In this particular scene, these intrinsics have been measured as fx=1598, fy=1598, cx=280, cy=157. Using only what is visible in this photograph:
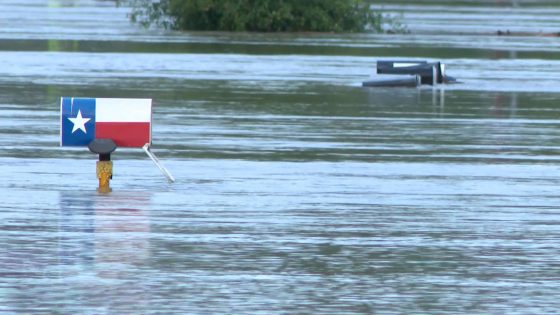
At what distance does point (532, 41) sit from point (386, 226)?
1226 inches

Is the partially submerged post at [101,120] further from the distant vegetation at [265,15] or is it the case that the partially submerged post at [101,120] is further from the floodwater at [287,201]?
the distant vegetation at [265,15]

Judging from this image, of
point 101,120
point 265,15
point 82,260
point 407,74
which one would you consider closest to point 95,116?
point 101,120

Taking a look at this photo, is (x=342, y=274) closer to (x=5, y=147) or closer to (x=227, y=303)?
(x=227, y=303)

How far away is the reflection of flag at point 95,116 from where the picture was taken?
12.5 metres

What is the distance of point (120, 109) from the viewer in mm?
12555

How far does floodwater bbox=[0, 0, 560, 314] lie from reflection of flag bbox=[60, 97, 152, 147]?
42 cm

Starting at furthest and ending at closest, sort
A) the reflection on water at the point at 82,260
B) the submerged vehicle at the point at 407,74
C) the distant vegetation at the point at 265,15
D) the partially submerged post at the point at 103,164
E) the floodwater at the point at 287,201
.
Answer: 1. the distant vegetation at the point at 265,15
2. the submerged vehicle at the point at 407,74
3. the partially submerged post at the point at 103,164
4. the floodwater at the point at 287,201
5. the reflection on water at the point at 82,260

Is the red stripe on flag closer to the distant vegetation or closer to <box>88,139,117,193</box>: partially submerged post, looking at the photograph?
<box>88,139,117,193</box>: partially submerged post

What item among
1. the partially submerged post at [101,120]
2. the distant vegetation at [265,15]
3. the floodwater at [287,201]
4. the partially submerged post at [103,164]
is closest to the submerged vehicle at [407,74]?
the floodwater at [287,201]

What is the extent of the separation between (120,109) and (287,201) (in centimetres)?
155

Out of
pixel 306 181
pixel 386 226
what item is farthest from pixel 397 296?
pixel 306 181

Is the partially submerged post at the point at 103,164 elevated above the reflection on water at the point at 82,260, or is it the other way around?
the partially submerged post at the point at 103,164

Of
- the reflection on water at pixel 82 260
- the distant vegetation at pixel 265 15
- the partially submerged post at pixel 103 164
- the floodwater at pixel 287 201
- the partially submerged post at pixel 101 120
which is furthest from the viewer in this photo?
the distant vegetation at pixel 265 15

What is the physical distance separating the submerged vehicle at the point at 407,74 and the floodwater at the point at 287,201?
0.38 metres
